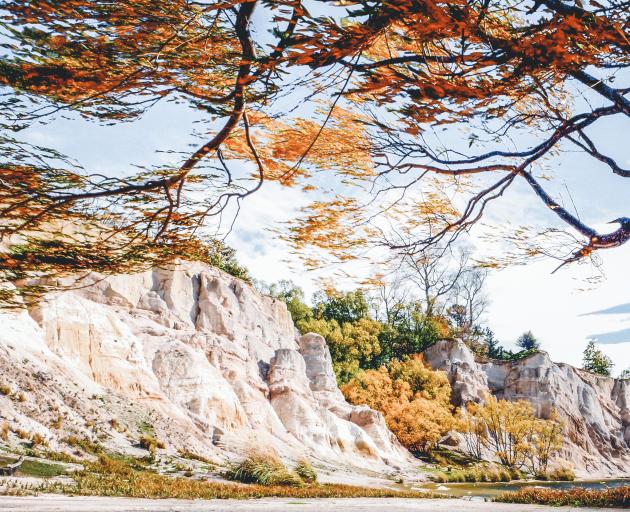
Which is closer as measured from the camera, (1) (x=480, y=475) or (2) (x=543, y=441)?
(1) (x=480, y=475)

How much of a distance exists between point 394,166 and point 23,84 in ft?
13.9

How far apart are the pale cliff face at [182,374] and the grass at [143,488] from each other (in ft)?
9.77

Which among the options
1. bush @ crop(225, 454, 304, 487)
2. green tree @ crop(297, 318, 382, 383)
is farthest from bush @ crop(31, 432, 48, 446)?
green tree @ crop(297, 318, 382, 383)

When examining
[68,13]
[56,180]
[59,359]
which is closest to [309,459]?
[59,359]

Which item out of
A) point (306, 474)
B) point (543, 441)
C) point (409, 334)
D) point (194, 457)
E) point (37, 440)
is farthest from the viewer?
point (409, 334)

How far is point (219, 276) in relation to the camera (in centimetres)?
2847

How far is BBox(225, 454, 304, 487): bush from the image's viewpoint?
520 inches

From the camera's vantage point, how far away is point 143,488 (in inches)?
347

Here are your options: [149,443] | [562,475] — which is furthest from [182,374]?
[562,475]

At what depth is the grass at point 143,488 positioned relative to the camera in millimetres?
8164

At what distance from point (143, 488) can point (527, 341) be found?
49999 mm

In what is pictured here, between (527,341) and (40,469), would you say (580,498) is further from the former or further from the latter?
(527,341)

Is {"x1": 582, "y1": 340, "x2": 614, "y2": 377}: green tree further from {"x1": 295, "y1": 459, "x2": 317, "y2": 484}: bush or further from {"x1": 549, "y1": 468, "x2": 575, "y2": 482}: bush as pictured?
{"x1": 295, "y1": 459, "x2": 317, "y2": 484}: bush

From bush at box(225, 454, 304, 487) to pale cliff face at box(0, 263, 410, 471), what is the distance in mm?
3470
